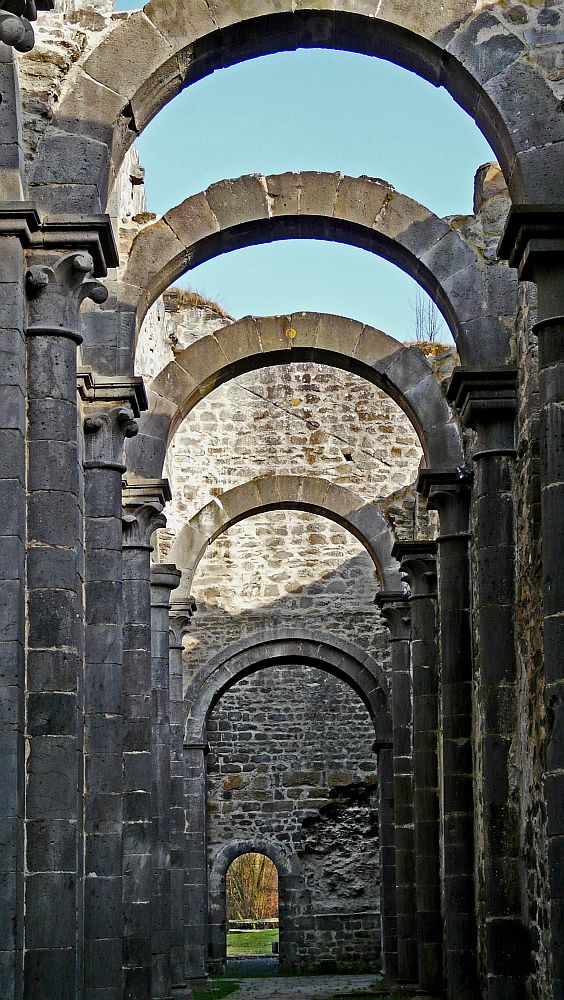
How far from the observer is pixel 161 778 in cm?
1415

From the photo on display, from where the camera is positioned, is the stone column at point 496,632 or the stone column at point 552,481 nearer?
the stone column at point 552,481

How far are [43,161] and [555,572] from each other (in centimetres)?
315

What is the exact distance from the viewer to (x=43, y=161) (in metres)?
7.52

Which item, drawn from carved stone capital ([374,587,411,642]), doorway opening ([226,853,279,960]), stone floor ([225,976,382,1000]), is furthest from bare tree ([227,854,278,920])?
carved stone capital ([374,587,411,642])

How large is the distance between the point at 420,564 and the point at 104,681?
5319 mm

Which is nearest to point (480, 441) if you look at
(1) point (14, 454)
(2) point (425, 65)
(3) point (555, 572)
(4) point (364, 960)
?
(2) point (425, 65)

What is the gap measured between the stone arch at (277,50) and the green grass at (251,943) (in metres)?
23.0

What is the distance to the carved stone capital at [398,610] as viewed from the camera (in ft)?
55.2

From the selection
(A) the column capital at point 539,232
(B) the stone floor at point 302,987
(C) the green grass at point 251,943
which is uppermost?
(A) the column capital at point 539,232

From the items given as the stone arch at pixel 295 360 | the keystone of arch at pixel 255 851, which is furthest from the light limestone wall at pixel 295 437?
the stone arch at pixel 295 360

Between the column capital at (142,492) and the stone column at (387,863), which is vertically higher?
the column capital at (142,492)

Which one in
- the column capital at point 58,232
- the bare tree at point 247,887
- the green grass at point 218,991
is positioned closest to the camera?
the column capital at point 58,232

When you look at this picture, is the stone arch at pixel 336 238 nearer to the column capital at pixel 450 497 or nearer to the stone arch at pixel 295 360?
the column capital at pixel 450 497

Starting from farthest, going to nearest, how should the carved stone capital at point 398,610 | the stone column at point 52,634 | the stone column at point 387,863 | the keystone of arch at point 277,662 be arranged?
the keystone of arch at point 277,662
the stone column at point 387,863
the carved stone capital at point 398,610
the stone column at point 52,634
